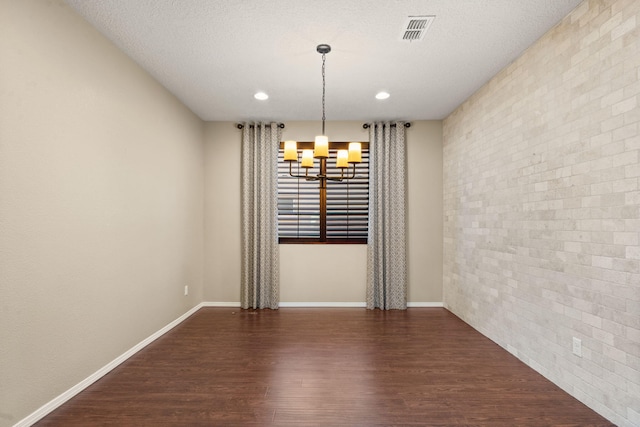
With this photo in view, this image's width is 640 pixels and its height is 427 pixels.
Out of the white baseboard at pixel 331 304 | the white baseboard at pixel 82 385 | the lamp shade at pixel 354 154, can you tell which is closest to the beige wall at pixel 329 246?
the white baseboard at pixel 331 304

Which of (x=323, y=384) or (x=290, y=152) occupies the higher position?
(x=290, y=152)

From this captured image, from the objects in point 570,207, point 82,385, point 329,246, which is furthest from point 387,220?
point 82,385

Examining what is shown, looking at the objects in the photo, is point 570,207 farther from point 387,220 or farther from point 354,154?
point 387,220

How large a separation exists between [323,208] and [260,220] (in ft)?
3.22

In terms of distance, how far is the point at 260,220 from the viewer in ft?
15.9

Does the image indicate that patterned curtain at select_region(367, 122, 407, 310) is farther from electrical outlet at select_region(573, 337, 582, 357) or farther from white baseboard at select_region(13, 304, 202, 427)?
white baseboard at select_region(13, 304, 202, 427)

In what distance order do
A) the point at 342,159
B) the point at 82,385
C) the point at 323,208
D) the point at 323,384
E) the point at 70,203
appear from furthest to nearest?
the point at 323,208 < the point at 342,159 < the point at 323,384 < the point at 82,385 < the point at 70,203

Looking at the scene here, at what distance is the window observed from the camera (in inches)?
198

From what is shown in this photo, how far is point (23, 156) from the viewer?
1.99m

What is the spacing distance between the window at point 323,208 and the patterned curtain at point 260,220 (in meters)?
0.18

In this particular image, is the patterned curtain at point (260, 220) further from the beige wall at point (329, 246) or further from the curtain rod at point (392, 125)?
the curtain rod at point (392, 125)

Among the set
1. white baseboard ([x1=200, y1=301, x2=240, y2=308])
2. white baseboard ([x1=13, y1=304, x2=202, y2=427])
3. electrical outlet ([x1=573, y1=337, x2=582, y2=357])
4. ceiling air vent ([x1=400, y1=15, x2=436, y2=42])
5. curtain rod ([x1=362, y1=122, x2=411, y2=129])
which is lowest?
white baseboard ([x1=200, y1=301, x2=240, y2=308])

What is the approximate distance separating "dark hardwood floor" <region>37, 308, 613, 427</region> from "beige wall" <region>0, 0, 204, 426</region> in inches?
14.3

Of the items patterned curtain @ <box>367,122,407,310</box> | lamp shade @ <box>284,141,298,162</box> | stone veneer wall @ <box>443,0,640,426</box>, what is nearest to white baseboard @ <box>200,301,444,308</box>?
patterned curtain @ <box>367,122,407,310</box>
